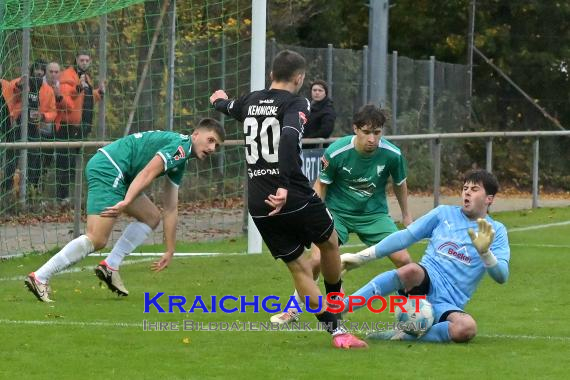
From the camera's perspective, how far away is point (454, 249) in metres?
9.14

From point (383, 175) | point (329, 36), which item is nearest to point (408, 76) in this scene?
point (329, 36)

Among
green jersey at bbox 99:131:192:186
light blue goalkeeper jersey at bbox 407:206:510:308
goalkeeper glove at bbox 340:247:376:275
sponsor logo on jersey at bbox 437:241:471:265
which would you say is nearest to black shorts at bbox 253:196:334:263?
goalkeeper glove at bbox 340:247:376:275

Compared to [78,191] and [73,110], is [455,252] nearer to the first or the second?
[78,191]

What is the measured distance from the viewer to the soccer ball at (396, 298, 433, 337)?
9.05 meters

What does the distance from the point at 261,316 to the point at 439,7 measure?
19.1 metres

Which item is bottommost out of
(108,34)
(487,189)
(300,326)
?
(300,326)

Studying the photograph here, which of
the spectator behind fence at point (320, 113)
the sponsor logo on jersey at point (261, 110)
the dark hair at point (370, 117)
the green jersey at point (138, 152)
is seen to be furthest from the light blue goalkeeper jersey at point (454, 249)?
the spectator behind fence at point (320, 113)

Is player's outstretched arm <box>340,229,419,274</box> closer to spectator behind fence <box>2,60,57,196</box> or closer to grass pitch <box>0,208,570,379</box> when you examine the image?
grass pitch <box>0,208,570,379</box>

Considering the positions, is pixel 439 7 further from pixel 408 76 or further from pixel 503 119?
pixel 408 76

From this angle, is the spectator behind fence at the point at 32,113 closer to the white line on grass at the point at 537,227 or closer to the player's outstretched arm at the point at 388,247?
the white line on grass at the point at 537,227

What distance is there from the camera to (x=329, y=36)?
88.5 feet

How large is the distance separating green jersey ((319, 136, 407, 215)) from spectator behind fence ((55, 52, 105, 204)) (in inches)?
183

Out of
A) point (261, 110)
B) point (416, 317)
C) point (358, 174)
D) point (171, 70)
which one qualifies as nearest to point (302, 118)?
point (261, 110)

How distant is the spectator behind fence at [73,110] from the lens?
15.4m
